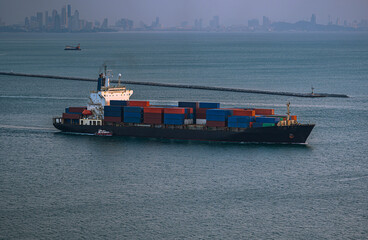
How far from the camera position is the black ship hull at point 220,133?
5059 centimetres

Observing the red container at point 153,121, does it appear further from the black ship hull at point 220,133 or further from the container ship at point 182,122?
the black ship hull at point 220,133

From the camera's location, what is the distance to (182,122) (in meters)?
53.1

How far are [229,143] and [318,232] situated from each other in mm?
20043

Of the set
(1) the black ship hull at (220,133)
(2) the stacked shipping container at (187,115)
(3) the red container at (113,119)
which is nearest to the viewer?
(1) the black ship hull at (220,133)

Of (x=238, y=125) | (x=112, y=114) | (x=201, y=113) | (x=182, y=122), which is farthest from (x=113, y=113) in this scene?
(x=238, y=125)

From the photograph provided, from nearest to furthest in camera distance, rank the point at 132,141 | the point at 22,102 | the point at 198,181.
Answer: the point at 198,181 → the point at 132,141 → the point at 22,102

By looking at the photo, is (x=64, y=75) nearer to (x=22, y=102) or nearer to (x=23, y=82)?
(x=23, y=82)

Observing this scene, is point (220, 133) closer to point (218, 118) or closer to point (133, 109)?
point (218, 118)

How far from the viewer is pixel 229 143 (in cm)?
5191

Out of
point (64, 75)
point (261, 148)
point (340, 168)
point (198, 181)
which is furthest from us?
point (64, 75)

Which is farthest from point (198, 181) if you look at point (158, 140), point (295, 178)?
point (158, 140)

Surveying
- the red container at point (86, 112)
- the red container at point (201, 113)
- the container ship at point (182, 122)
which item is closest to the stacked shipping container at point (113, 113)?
the container ship at point (182, 122)

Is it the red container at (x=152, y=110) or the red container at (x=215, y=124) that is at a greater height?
the red container at (x=152, y=110)

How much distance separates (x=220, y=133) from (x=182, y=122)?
328 centimetres
